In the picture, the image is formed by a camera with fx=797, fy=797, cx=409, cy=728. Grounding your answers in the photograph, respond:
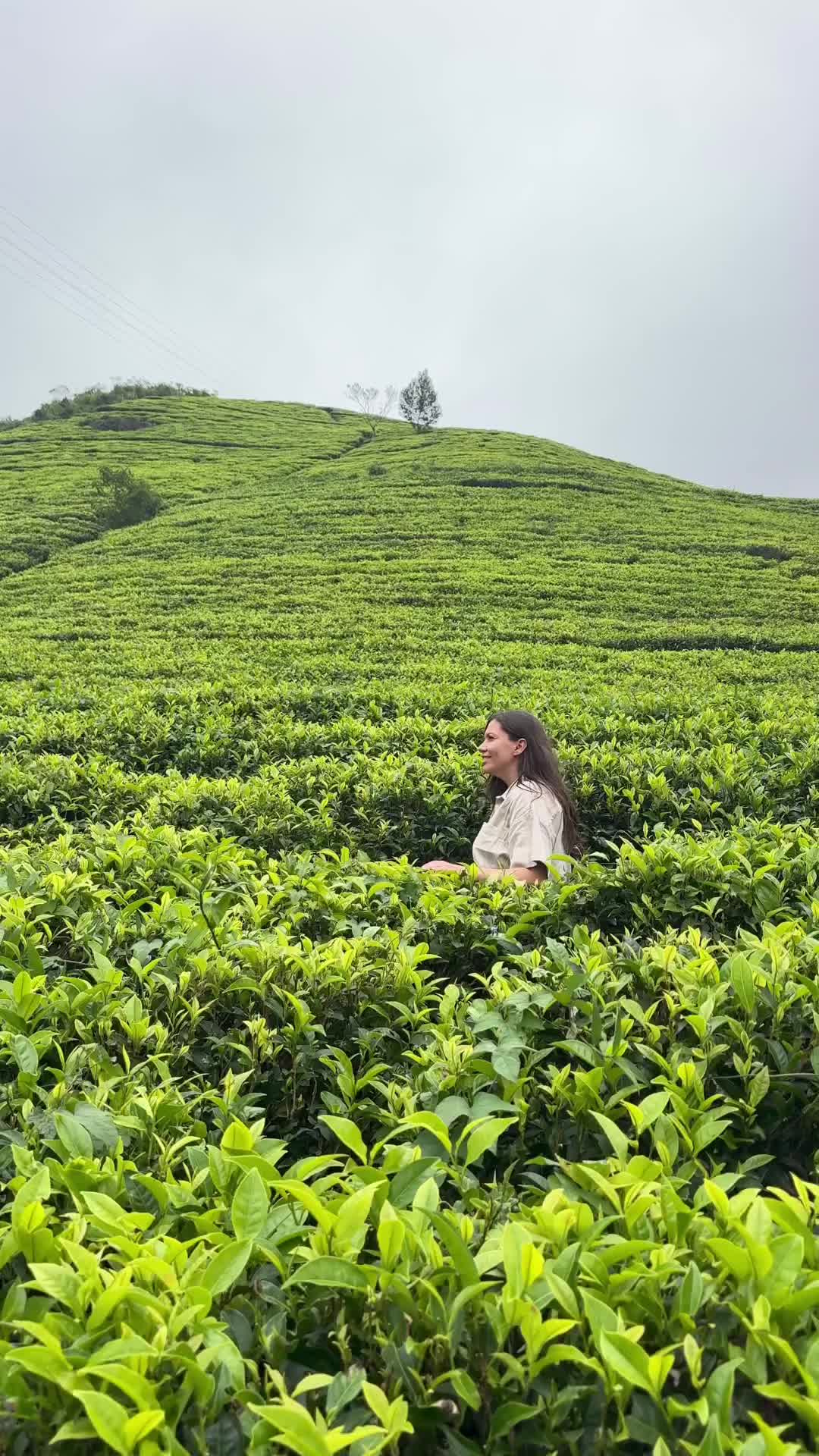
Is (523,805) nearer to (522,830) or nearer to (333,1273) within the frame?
(522,830)

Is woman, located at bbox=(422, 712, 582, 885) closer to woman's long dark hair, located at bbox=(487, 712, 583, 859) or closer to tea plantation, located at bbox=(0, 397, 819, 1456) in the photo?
woman's long dark hair, located at bbox=(487, 712, 583, 859)

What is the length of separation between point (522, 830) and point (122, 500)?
2655cm

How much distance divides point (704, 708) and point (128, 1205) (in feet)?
22.0

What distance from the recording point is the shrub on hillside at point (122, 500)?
2683 centimetres

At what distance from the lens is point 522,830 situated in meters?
4.14

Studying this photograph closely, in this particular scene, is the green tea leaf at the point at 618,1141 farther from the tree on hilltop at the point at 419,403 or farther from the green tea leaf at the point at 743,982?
the tree on hilltop at the point at 419,403

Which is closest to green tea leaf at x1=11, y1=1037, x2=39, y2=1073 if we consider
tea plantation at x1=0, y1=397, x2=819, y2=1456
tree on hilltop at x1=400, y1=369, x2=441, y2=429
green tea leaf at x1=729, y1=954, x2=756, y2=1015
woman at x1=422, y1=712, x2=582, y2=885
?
tea plantation at x1=0, y1=397, x2=819, y2=1456

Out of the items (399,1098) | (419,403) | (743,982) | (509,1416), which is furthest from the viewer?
(419,403)

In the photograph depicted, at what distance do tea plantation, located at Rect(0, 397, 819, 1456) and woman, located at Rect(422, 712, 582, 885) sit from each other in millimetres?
474

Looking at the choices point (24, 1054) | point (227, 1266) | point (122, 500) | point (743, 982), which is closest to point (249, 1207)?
point (227, 1266)

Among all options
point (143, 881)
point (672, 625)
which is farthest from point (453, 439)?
point (143, 881)

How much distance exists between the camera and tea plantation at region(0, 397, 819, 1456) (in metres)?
1.14

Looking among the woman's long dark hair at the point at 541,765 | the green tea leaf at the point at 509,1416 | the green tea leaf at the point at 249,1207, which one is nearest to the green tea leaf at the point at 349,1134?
the green tea leaf at the point at 249,1207

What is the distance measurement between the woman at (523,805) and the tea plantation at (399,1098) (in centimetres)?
47
